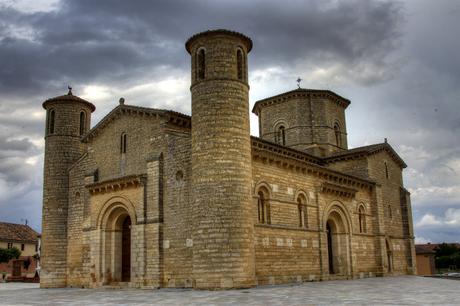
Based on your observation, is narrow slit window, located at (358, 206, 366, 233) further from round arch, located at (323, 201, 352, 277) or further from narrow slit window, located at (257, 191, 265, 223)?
narrow slit window, located at (257, 191, 265, 223)

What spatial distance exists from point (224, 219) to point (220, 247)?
109 centimetres

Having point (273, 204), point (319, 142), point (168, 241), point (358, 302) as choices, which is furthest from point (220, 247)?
point (319, 142)

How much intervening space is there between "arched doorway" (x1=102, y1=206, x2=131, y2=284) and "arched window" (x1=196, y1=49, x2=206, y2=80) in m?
7.81

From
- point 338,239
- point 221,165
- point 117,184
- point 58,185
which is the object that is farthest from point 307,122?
point 58,185

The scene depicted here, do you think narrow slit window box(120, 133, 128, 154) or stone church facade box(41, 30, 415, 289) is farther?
narrow slit window box(120, 133, 128, 154)

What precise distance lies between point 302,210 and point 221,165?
7638 mm

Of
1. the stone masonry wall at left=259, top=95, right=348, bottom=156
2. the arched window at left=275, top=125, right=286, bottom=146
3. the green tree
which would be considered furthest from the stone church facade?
the green tree

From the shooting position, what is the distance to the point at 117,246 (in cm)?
2414

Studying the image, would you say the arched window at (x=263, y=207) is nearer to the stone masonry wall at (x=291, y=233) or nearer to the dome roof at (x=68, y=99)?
the stone masonry wall at (x=291, y=233)

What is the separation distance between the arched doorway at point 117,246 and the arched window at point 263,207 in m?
6.57

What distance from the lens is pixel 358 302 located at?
12.9m

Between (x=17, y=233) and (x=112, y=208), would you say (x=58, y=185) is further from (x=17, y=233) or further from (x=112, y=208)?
(x=17, y=233)

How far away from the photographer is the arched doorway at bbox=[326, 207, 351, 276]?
27.4 metres

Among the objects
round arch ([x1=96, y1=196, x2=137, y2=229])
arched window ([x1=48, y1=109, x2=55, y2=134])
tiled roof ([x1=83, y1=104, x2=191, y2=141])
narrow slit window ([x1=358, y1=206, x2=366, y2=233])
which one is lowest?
narrow slit window ([x1=358, y1=206, x2=366, y2=233])
